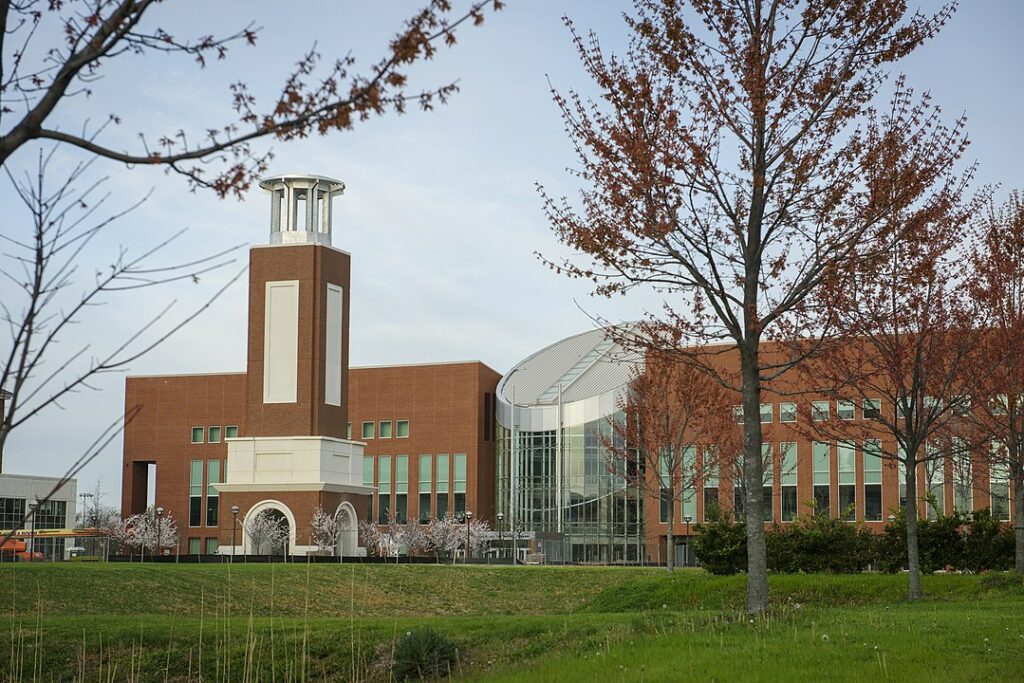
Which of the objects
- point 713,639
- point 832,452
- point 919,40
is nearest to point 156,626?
point 713,639

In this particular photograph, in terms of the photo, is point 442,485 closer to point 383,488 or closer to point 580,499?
point 383,488

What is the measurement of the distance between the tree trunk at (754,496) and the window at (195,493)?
70.9m

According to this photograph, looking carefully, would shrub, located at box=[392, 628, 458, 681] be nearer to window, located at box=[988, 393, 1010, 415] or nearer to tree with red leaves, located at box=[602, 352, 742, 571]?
window, located at box=[988, 393, 1010, 415]

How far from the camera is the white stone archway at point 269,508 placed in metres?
54.7

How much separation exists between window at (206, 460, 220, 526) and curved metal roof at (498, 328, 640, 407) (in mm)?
20735

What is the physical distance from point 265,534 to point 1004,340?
39.6 meters

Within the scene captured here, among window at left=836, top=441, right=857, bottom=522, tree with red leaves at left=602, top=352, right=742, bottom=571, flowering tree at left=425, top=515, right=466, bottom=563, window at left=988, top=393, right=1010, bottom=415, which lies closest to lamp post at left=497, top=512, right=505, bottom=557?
flowering tree at left=425, top=515, right=466, bottom=563

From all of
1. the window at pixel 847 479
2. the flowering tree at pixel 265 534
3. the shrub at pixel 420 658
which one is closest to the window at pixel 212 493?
the flowering tree at pixel 265 534

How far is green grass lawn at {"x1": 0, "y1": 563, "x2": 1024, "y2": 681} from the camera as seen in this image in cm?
1141

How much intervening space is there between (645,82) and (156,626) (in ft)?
35.4

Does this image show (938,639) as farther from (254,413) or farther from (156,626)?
(254,413)

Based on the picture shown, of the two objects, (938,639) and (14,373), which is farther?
(938,639)

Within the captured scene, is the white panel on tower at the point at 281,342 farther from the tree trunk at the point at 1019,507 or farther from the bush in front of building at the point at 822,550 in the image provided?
the tree trunk at the point at 1019,507

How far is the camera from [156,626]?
710 inches
